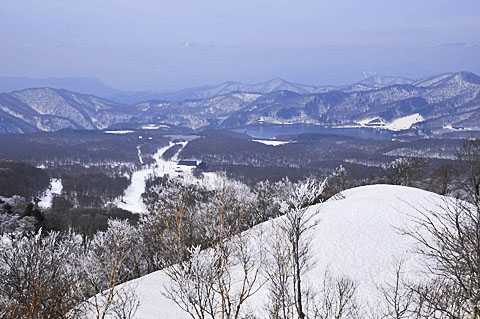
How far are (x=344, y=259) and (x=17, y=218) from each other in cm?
4745

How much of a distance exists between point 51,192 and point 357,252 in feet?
442

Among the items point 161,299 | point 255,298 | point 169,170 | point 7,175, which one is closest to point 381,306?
point 255,298

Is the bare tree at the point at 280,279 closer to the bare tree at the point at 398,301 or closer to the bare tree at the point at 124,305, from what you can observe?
the bare tree at the point at 398,301

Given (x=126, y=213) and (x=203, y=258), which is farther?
(x=126, y=213)

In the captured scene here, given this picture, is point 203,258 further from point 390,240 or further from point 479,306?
point 390,240

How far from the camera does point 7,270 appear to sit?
43.5ft

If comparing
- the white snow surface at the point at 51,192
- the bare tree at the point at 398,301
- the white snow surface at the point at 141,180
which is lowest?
the white snow surface at the point at 141,180

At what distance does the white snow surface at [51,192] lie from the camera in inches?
4470

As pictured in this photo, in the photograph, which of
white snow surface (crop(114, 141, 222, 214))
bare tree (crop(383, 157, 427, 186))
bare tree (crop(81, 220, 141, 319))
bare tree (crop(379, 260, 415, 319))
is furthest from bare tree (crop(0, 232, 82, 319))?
white snow surface (crop(114, 141, 222, 214))

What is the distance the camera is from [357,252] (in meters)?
24.6

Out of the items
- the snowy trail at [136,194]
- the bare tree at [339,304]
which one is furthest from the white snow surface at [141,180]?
the bare tree at [339,304]

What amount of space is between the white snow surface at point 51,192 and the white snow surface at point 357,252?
105371mm

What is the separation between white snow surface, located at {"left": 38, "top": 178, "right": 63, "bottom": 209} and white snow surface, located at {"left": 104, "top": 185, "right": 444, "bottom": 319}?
346 feet

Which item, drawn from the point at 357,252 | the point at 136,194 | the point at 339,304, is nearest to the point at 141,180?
the point at 136,194
